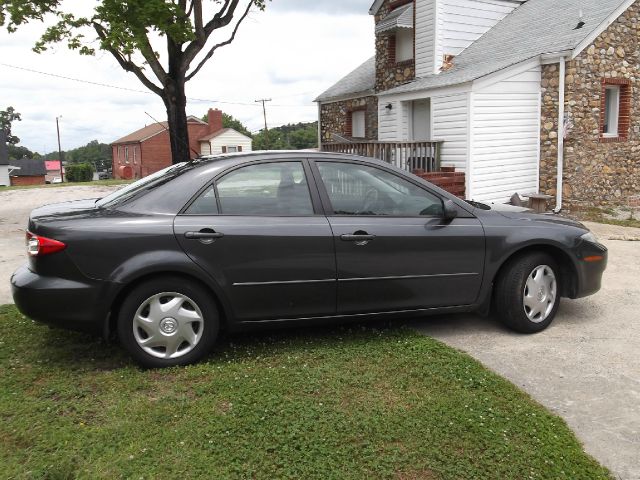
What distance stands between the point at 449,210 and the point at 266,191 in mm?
1470

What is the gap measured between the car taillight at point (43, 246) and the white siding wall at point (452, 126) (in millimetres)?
11102

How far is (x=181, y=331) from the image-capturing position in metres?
4.10

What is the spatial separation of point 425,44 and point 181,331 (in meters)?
14.8

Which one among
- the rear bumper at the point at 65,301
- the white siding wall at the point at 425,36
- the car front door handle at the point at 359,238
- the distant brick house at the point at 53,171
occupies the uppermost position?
the white siding wall at the point at 425,36

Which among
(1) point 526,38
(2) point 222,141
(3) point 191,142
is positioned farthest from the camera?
(2) point 222,141

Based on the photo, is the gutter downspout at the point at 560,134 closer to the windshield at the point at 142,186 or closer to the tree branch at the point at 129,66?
the tree branch at the point at 129,66

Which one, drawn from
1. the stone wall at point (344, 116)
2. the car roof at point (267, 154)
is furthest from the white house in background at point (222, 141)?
the car roof at point (267, 154)

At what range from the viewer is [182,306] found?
411cm

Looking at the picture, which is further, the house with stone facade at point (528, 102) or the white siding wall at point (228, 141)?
the white siding wall at point (228, 141)

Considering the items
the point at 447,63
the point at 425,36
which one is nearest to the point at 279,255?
the point at 447,63

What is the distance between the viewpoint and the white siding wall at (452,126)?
13539 millimetres

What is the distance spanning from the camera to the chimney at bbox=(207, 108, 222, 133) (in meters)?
56.7

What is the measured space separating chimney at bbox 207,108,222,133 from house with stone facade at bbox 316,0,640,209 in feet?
136

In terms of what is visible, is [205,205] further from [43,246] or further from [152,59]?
[152,59]
